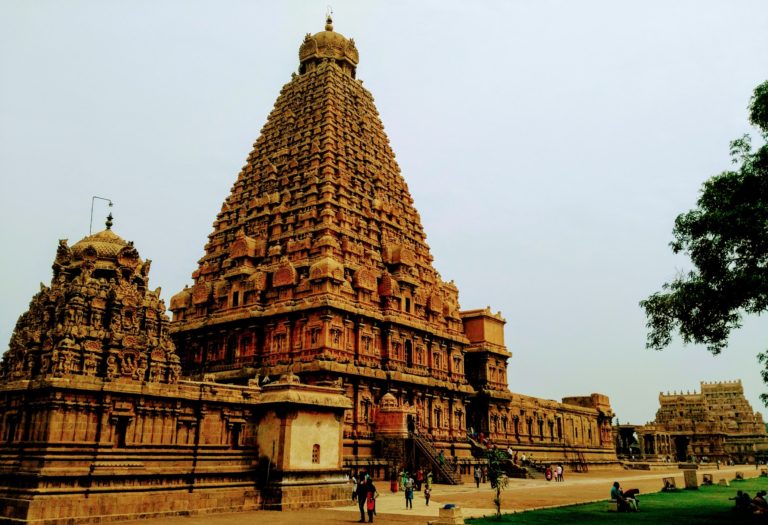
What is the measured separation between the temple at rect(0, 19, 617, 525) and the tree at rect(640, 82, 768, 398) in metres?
15.3

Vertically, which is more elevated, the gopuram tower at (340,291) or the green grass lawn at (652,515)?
the gopuram tower at (340,291)

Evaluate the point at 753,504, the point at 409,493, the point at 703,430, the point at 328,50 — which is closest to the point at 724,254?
the point at 753,504

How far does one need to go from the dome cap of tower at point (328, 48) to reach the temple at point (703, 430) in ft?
238

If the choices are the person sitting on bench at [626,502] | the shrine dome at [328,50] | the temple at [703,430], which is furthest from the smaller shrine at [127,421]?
the temple at [703,430]

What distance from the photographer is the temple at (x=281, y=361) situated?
23.1 metres

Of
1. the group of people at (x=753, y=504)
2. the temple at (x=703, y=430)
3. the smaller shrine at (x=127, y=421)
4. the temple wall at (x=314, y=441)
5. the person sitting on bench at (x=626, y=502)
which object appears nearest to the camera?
the group of people at (x=753, y=504)

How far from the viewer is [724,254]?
22.7 metres

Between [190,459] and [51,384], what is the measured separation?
6213 millimetres

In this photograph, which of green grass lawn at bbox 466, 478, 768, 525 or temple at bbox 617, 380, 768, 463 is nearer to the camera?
green grass lawn at bbox 466, 478, 768, 525

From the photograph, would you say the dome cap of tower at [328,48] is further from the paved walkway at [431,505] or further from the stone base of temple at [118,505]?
the stone base of temple at [118,505]

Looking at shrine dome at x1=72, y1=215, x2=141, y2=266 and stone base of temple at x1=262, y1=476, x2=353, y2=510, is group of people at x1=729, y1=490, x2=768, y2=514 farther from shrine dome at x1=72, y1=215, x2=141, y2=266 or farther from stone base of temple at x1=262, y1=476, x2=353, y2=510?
shrine dome at x1=72, y1=215, x2=141, y2=266

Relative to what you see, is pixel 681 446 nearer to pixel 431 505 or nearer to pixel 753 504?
pixel 431 505

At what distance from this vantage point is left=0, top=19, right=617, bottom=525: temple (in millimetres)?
23109

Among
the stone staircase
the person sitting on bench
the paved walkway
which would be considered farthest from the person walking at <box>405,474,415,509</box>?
the stone staircase
